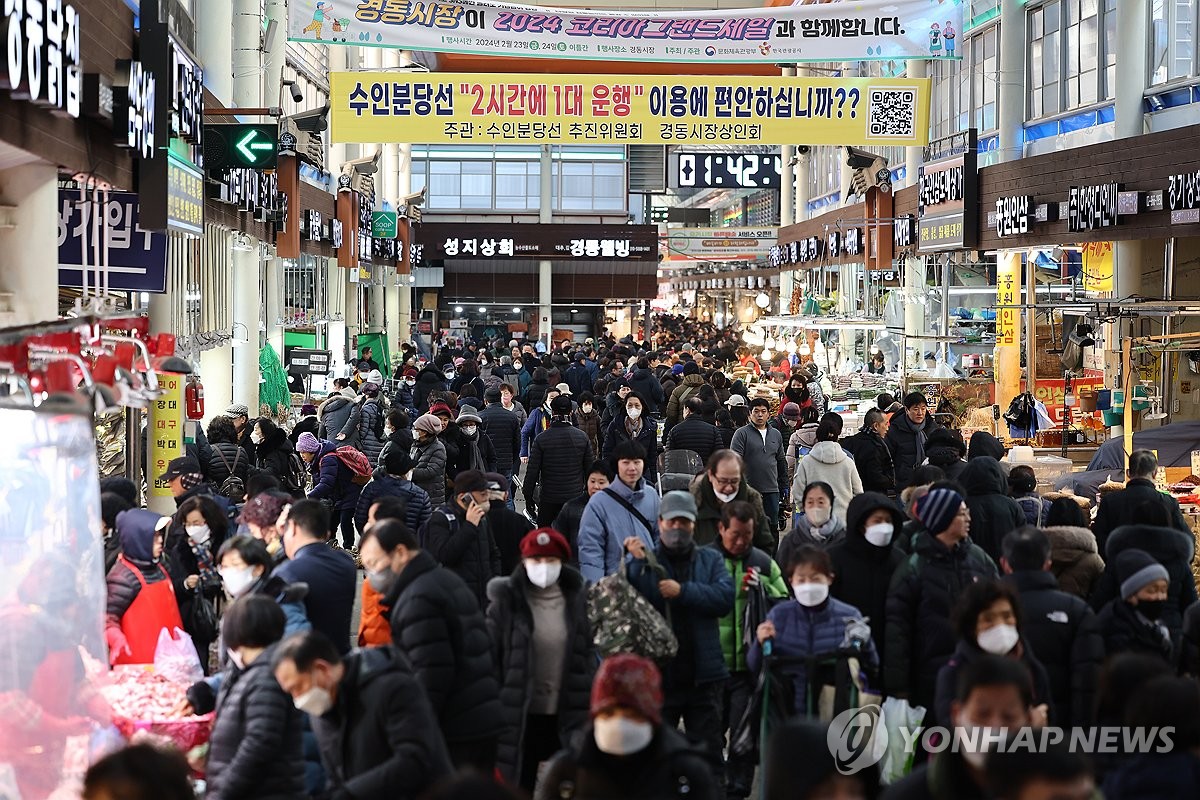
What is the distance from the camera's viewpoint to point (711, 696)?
7188 mm

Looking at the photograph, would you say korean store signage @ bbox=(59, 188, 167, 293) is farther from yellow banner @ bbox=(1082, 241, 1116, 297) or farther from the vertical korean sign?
yellow banner @ bbox=(1082, 241, 1116, 297)

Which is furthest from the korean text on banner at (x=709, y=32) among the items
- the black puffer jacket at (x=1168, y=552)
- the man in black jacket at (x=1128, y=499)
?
the black puffer jacket at (x=1168, y=552)

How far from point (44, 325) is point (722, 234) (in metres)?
32.5

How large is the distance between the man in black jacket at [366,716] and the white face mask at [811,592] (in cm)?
198

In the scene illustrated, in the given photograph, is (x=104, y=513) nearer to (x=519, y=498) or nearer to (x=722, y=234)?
(x=519, y=498)

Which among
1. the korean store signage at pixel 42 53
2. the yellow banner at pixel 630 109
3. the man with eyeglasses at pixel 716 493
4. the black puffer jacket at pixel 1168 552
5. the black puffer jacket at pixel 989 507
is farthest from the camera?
the yellow banner at pixel 630 109

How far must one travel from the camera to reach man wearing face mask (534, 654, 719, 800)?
4551 millimetres

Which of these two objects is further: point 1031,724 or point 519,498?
point 519,498

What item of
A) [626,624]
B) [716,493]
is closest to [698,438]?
[716,493]

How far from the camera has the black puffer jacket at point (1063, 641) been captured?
251 inches

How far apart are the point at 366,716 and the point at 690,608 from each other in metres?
2.43

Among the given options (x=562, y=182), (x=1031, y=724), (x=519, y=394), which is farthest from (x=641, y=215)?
(x=1031, y=724)
